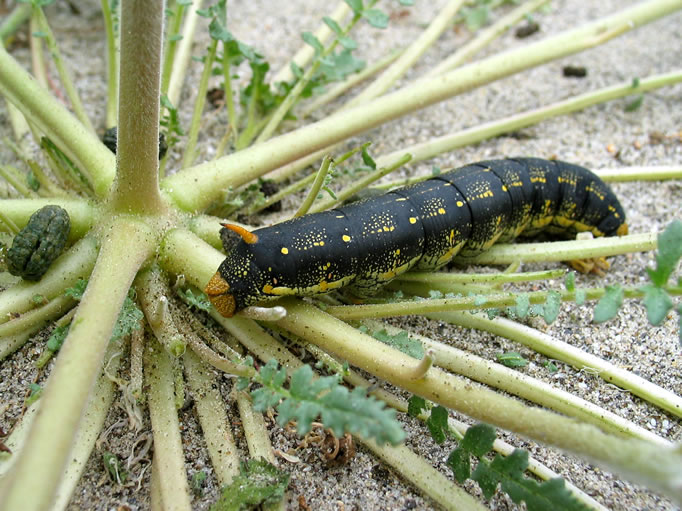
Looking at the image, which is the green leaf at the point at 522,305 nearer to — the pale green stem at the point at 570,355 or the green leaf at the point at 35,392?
the pale green stem at the point at 570,355

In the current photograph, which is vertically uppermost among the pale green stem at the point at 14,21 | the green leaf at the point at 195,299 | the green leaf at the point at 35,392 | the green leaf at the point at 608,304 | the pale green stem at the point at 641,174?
the pale green stem at the point at 14,21

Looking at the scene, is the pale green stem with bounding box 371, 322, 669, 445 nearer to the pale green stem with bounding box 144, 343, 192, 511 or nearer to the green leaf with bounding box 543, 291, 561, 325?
the green leaf with bounding box 543, 291, 561, 325

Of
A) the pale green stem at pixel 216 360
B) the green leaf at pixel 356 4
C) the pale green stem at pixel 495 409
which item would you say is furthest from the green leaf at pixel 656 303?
the green leaf at pixel 356 4

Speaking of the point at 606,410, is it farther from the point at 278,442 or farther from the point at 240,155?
the point at 240,155

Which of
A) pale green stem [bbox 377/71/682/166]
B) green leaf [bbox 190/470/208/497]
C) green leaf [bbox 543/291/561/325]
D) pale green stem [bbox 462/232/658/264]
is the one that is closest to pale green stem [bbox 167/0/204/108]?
pale green stem [bbox 377/71/682/166]

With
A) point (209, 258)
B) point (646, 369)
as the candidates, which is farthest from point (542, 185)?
point (209, 258)
